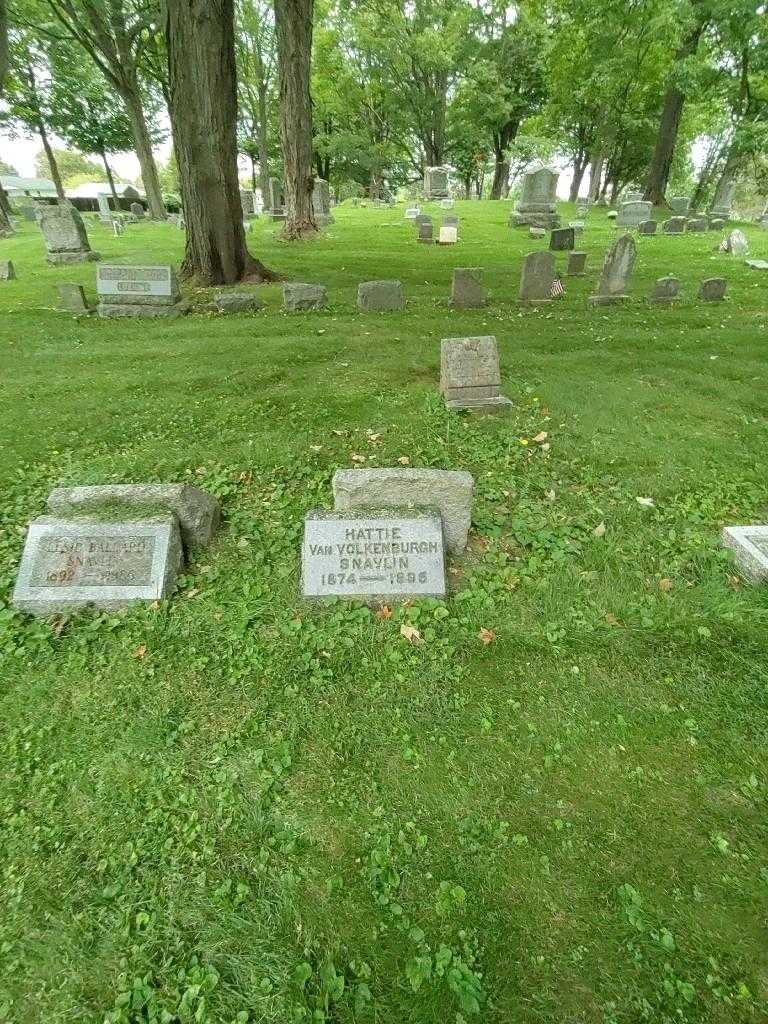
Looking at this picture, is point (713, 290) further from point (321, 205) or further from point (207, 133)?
point (321, 205)

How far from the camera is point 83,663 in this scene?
11.7 ft

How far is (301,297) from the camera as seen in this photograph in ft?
35.4

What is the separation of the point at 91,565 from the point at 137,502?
0.59m

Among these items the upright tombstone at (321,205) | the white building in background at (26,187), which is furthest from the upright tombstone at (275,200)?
the white building in background at (26,187)

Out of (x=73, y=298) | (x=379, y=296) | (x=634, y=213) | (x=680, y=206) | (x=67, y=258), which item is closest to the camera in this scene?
(x=379, y=296)

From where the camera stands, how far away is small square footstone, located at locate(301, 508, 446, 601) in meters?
3.98

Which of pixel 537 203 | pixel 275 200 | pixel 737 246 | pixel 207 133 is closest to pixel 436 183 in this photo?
pixel 275 200

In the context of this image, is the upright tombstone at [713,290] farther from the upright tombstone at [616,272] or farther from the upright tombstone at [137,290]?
the upright tombstone at [137,290]

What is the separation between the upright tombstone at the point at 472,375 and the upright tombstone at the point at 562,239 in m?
12.9

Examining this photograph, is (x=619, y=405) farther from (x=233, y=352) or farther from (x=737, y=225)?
(x=737, y=225)

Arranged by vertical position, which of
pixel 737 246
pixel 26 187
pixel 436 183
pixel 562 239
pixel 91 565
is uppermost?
pixel 436 183

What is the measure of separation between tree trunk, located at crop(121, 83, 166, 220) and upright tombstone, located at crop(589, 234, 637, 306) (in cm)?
2513

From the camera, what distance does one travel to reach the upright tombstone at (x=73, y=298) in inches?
425

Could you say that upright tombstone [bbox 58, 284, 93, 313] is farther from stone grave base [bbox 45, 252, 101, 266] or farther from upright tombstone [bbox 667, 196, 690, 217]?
upright tombstone [bbox 667, 196, 690, 217]
